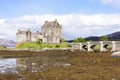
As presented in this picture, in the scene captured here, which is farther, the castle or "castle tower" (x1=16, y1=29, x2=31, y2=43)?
"castle tower" (x1=16, y1=29, x2=31, y2=43)

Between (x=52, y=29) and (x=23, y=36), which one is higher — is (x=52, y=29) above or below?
above

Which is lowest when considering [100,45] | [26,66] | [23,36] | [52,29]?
[26,66]

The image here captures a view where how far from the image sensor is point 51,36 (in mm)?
125875

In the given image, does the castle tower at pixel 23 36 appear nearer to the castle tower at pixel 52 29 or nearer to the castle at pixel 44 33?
the castle at pixel 44 33

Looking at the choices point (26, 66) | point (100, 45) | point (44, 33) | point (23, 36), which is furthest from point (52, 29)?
point (26, 66)

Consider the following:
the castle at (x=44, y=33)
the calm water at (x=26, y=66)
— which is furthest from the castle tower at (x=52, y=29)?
the calm water at (x=26, y=66)

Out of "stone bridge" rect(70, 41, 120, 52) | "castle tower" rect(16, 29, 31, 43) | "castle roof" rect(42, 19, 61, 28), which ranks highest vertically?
"castle roof" rect(42, 19, 61, 28)

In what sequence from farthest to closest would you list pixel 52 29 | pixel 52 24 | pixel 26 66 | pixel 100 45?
pixel 52 24 → pixel 52 29 → pixel 100 45 → pixel 26 66

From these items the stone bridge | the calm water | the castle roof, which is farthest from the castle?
the calm water

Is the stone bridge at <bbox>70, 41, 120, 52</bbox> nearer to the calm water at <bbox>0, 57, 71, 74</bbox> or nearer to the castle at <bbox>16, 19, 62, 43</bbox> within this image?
the castle at <bbox>16, 19, 62, 43</bbox>

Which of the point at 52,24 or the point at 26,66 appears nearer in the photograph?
the point at 26,66

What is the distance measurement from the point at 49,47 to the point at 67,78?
80.7m

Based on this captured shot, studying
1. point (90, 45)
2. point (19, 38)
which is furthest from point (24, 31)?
point (90, 45)

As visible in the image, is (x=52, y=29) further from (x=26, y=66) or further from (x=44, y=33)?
(x=26, y=66)
